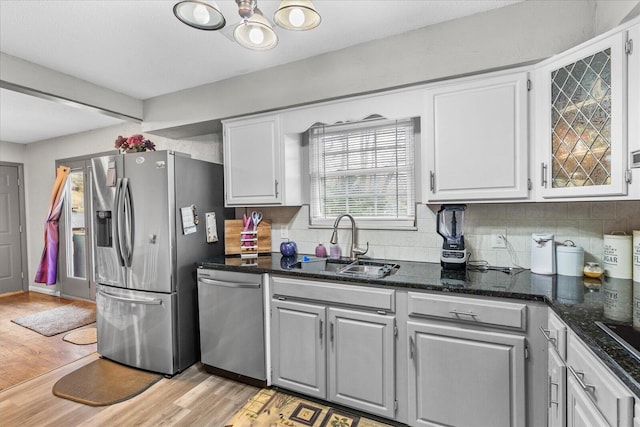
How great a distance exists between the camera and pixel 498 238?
2.14 metres

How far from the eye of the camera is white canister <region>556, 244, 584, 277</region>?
179 centimetres

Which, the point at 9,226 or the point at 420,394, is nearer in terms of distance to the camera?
the point at 420,394

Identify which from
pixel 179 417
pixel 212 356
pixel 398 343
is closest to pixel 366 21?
pixel 398 343

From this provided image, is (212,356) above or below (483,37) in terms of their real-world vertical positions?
below

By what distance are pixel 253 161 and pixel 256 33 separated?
1170mm

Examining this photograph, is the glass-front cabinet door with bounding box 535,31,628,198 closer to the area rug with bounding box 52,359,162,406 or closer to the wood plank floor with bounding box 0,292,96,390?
the area rug with bounding box 52,359,162,406

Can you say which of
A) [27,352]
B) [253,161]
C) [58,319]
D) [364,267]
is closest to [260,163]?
[253,161]

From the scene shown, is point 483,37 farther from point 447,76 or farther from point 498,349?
point 498,349

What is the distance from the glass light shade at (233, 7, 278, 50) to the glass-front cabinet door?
1495mm

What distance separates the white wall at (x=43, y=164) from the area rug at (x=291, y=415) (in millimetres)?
3610

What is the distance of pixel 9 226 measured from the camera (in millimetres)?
5078

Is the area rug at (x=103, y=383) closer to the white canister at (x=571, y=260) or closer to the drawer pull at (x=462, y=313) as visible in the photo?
the drawer pull at (x=462, y=313)

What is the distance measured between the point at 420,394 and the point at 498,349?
50 cm

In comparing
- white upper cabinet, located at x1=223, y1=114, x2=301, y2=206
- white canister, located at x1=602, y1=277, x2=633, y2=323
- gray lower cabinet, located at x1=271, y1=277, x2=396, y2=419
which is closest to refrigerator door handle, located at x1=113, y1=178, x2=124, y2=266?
white upper cabinet, located at x1=223, y1=114, x2=301, y2=206
